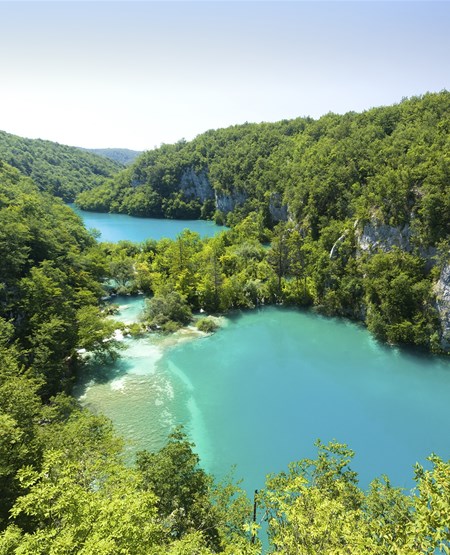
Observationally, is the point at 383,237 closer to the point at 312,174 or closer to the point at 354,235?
the point at 354,235

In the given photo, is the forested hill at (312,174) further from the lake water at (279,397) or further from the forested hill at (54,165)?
the forested hill at (54,165)

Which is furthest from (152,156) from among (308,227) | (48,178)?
(308,227)

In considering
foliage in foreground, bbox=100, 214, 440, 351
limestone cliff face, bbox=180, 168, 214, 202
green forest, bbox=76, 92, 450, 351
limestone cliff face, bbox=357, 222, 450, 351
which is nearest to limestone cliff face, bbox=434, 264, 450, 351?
limestone cliff face, bbox=357, 222, 450, 351

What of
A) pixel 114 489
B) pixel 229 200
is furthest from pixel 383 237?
pixel 229 200

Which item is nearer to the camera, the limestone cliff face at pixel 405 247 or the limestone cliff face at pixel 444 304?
the limestone cliff face at pixel 444 304

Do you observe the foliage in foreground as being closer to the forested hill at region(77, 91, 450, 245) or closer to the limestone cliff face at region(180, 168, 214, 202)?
the forested hill at region(77, 91, 450, 245)

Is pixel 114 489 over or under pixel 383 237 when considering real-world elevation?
under

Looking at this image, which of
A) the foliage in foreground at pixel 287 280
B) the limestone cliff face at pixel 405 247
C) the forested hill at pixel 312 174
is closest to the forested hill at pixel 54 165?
the forested hill at pixel 312 174
